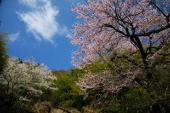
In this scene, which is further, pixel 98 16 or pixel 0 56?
pixel 0 56

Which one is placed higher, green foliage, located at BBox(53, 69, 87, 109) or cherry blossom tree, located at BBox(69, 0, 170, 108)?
cherry blossom tree, located at BBox(69, 0, 170, 108)

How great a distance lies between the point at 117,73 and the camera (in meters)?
6.73

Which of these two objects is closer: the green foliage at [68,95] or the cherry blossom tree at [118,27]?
the cherry blossom tree at [118,27]

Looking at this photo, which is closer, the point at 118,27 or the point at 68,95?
the point at 118,27

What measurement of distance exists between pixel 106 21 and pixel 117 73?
3312 millimetres

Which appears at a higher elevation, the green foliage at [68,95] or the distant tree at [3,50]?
the distant tree at [3,50]

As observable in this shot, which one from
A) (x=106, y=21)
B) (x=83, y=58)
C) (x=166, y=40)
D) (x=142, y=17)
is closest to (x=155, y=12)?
(x=142, y=17)

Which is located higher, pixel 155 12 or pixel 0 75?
pixel 155 12

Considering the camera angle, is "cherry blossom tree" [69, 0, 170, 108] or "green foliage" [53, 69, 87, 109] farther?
"green foliage" [53, 69, 87, 109]

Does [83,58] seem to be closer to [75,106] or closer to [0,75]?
[75,106]

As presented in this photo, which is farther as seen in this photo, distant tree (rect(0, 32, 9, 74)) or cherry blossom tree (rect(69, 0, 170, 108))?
distant tree (rect(0, 32, 9, 74))

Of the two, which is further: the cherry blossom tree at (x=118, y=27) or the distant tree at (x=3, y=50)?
the distant tree at (x=3, y=50)

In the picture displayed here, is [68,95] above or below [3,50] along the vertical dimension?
below

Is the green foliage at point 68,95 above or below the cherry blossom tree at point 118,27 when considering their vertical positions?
below
